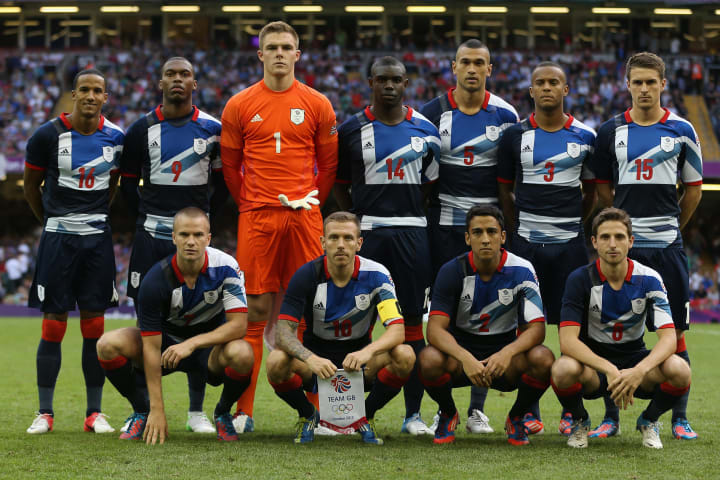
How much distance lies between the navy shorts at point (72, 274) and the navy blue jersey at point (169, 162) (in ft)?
1.16

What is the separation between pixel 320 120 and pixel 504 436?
231 centimetres

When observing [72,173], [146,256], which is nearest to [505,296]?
[146,256]

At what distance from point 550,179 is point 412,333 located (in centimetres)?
Result: 133

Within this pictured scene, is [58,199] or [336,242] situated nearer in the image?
[336,242]

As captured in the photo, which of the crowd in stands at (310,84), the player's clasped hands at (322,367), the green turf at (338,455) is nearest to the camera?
the green turf at (338,455)

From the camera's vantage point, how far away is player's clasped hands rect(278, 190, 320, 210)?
5.79m

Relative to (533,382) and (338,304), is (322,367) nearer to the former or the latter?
(338,304)

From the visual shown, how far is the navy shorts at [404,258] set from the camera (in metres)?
5.93

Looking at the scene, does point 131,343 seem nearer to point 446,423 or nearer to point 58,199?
point 58,199

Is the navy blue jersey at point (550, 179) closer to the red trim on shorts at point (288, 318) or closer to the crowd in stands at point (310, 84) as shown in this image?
the red trim on shorts at point (288, 318)

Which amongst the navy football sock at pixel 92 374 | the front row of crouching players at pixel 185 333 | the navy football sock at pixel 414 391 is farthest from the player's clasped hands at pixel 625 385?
the navy football sock at pixel 92 374

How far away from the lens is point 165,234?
6.00 meters

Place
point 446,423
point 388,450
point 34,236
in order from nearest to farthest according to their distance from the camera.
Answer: point 388,450
point 446,423
point 34,236

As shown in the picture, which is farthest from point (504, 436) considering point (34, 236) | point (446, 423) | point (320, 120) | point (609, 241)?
point (34, 236)
